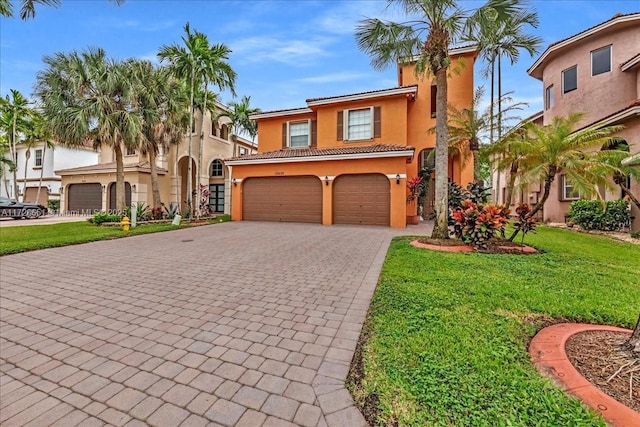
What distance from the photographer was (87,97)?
16.2 meters

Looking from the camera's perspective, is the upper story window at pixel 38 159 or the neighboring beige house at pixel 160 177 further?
the upper story window at pixel 38 159

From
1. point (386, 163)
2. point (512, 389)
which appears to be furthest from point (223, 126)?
point (512, 389)

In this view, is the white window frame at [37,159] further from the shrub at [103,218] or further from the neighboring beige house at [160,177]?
the shrub at [103,218]

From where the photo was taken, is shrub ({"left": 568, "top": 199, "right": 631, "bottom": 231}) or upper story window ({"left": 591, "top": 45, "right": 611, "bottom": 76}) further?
upper story window ({"left": 591, "top": 45, "right": 611, "bottom": 76})

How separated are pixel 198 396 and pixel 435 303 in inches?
125

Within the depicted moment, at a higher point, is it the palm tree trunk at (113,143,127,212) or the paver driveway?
the palm tree trunk at (113,143,127,212)

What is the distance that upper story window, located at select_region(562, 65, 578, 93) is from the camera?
16281mm

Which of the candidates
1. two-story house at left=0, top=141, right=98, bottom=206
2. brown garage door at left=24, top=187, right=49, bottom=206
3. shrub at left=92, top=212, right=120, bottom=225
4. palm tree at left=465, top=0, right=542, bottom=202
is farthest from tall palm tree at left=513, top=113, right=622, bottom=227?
brown garage door at left=24, top=187, right=49, bottom=206

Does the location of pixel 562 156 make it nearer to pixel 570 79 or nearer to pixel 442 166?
pixel 442 166

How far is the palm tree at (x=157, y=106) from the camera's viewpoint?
677 inches

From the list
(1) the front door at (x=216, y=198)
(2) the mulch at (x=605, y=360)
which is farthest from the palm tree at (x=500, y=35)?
(1) the front door at (x=216, y=198)

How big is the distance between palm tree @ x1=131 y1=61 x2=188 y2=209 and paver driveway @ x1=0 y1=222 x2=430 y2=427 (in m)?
13.2

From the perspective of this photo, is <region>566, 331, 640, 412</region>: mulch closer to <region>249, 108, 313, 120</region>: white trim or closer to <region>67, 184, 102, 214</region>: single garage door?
<region>249, 108, 313, 120</region>: white trim

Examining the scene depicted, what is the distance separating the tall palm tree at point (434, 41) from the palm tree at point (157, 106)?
42.6 ft
